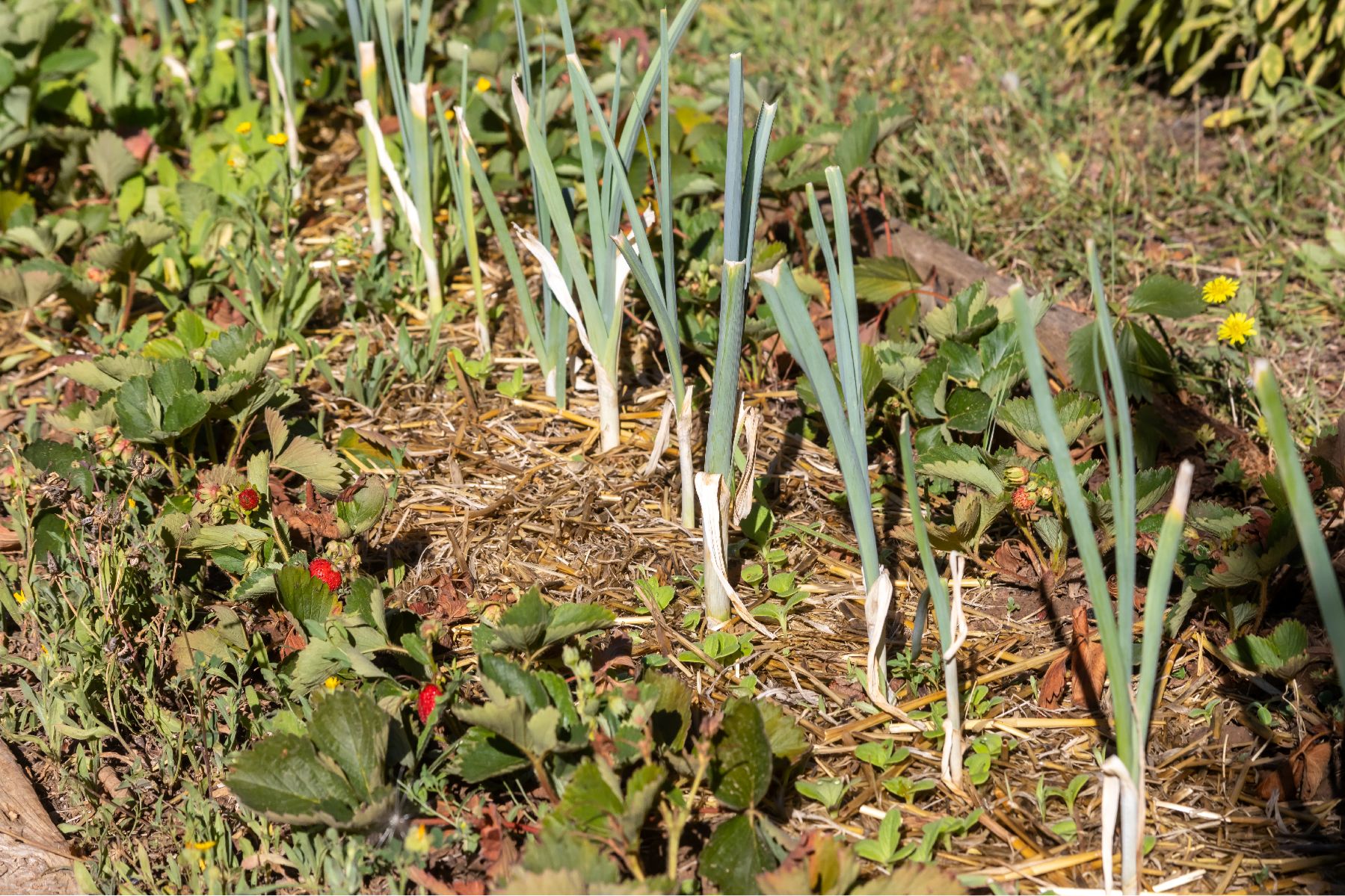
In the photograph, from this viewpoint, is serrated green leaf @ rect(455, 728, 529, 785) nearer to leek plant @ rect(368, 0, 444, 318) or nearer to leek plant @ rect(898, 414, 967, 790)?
leek plant @ rect(898, 414, 967, 790)

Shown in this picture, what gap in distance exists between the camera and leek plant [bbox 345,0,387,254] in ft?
7.66

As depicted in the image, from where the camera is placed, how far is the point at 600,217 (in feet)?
5.73

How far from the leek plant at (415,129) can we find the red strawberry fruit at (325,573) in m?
0.89

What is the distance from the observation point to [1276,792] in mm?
1369

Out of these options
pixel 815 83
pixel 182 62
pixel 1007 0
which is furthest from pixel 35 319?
pixel 1007 0

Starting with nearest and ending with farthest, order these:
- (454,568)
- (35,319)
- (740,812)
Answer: (740,812)
(454,568)
(35,319)

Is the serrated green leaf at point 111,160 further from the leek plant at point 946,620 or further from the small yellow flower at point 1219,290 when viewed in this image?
the small yellow flower at point 1219,290

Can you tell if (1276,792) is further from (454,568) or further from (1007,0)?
(1007,0)

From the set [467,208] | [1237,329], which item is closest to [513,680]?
[467,208]

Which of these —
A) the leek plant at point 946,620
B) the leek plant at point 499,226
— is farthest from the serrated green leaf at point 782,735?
the leek plant at point 499,226

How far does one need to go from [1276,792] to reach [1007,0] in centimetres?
306

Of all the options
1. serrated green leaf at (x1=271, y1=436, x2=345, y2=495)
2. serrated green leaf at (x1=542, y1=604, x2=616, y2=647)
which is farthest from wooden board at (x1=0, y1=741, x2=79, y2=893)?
serrated green leaf at (x1=542, y1=604, x2=616, y2=647)

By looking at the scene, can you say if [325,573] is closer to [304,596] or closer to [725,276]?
[304,596]

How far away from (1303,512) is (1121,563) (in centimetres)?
20
